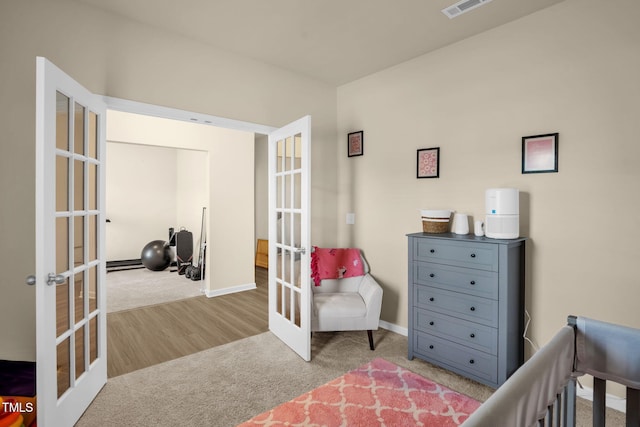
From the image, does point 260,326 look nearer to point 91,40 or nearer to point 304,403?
point 304,403

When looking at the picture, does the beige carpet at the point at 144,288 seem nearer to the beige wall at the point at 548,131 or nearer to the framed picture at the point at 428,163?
the beige wall at the point at 548,131

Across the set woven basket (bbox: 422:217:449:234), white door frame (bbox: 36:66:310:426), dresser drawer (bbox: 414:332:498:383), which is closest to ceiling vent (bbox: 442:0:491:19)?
woven basket (bbox: 422:217:449:234)

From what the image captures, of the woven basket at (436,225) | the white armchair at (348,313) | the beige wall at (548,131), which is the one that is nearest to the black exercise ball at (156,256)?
the white armchair at (348,313)

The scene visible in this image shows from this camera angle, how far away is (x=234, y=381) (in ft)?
8.05

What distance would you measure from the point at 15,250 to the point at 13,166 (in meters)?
0.53

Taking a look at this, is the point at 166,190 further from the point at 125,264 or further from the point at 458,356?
the point at 458,356

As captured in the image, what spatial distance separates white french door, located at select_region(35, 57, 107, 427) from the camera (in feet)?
5.47

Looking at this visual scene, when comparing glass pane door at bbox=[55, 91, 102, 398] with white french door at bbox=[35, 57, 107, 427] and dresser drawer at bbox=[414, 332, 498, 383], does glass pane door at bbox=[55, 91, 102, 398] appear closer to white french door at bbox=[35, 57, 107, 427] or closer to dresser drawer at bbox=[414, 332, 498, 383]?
white french door at bbox=[35, 57, 107, 427]

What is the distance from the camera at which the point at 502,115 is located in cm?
259

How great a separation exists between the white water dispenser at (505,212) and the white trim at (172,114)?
2.12m

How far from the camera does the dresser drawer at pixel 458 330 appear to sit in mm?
2299

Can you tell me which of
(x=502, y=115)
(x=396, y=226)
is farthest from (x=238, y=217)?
(x=502, y=115)

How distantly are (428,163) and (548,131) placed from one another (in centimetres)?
95

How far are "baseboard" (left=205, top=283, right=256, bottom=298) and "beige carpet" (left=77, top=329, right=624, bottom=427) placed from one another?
1.76 meters
